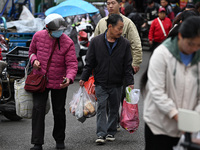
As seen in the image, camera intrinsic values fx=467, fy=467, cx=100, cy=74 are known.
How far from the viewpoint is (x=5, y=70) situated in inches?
305

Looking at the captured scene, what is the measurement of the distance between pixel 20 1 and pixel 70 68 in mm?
11664

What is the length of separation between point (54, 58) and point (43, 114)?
2.43ft

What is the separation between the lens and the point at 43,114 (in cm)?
604

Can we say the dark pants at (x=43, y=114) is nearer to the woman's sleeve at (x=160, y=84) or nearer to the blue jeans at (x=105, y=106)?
the blue jeans at (x=105, y=106)

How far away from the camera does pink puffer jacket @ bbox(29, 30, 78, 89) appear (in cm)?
599

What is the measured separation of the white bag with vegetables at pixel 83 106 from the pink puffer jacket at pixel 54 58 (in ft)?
1.67

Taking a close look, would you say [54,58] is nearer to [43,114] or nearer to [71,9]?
[43,114]

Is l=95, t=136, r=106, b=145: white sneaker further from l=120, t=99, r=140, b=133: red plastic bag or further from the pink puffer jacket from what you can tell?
the pink puffer jacket

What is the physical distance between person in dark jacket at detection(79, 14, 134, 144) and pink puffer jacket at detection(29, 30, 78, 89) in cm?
42

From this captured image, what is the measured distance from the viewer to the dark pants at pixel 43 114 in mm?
6000

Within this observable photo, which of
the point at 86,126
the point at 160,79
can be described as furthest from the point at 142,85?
the point at 86,126

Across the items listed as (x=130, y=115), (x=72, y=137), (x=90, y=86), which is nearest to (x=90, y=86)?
(x=90, y=86)

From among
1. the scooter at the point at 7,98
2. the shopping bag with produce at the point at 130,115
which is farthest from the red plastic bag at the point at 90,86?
the scooter at the point at 7,98

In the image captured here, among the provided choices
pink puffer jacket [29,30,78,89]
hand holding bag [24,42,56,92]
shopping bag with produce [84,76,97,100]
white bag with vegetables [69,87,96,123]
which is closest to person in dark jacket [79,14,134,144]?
white bag with vegetables [69,87,96,123]
